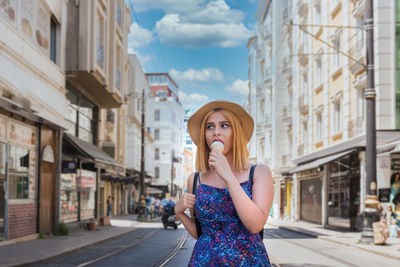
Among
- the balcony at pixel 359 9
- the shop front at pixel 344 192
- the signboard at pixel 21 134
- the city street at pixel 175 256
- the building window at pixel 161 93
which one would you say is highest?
the building window at pixel 161 93

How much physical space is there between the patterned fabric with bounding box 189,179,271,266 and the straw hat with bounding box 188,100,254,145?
1.12 feet

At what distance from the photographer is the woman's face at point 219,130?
2812 millimetres

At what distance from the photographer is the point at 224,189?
2.75 m

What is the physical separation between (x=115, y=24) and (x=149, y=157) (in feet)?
130

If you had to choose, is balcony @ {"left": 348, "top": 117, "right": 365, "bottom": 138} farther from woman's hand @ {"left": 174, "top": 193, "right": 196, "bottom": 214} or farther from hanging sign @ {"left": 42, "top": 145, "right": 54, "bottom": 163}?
woman's hand @ {"left": 174, "top": 193, "right": 196, "bottom": 214}

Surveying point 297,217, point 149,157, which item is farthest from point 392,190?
point 149,157

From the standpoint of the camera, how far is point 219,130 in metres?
2.82

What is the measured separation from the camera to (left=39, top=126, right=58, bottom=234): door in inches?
754

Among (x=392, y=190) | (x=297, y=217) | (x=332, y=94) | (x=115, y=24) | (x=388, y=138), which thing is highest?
(x=115, y=24)

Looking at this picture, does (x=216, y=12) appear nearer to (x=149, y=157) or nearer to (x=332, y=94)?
(x=332, y=94)

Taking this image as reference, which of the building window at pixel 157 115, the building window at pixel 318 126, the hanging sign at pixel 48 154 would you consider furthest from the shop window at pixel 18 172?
the building window at pixel 157 115

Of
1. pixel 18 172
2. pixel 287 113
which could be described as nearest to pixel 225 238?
pixel 18 172

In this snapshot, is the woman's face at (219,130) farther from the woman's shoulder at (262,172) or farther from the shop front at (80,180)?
the shop front at (80,180)

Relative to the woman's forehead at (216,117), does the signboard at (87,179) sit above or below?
below
